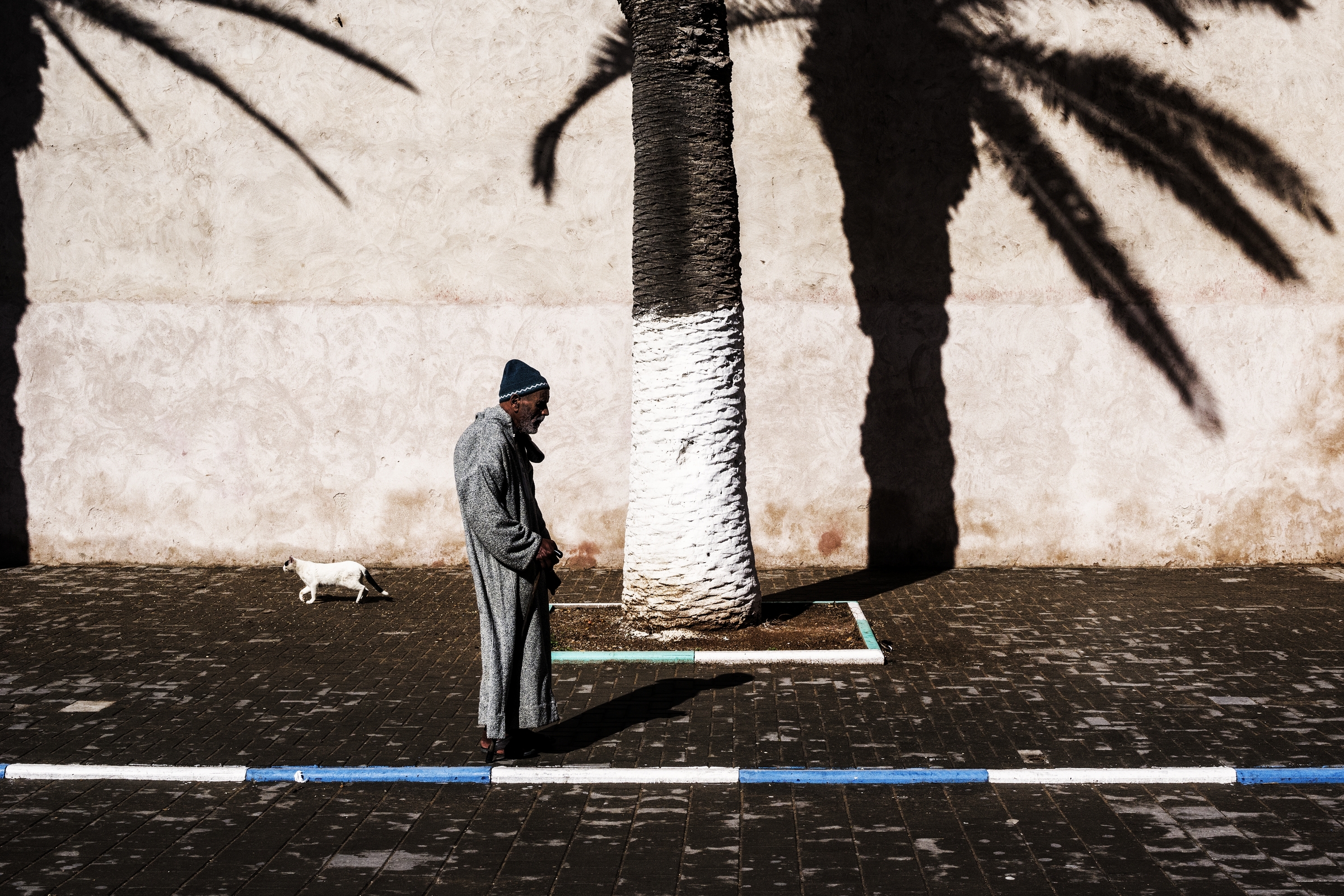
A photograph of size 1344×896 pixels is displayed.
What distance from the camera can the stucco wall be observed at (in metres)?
Result: 10.4

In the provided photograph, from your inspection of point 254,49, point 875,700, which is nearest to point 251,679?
point 875,700

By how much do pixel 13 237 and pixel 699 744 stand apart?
831cm

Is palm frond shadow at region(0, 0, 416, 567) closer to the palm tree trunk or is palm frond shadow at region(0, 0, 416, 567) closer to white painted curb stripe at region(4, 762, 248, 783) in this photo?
the palm tree trunk

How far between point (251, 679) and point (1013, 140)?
23.9ft

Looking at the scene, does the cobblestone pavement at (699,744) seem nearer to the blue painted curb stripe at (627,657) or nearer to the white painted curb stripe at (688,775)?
the white painted curb stripe at (688,775)

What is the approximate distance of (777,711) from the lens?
6.34 metres

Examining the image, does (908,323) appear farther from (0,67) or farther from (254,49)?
(0,67)

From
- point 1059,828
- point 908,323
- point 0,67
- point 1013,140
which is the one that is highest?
point 0,67

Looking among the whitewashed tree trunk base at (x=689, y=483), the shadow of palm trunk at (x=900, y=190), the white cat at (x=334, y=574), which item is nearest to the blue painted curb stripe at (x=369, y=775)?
the whitewashed tree trunk base at (x=689, y=483)

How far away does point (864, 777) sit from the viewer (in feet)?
17.3

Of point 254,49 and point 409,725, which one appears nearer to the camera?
point 409,725

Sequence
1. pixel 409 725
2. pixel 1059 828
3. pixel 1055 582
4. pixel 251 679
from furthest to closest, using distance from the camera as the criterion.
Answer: pixel 1055 582 → pixel 251 679 → pixel 409 725 → pixel 1059 828

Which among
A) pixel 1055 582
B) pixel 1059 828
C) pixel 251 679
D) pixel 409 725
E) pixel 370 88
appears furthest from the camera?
pixel 370 88

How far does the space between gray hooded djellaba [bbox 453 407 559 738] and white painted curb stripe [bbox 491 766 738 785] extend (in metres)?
0.24
